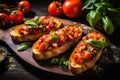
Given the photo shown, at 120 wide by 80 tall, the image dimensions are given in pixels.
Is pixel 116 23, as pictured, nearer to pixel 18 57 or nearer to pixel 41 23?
pixel 41 23

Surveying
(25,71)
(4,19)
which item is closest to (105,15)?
(25,71)

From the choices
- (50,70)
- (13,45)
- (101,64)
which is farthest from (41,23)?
(101,64)

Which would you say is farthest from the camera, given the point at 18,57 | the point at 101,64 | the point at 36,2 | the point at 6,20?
the point at 36,2

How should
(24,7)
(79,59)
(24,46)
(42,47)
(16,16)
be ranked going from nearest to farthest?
(79,59) → (42,47) → (24,46) → (16,16) → (24,7)

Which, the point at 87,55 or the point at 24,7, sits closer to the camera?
the point at 87,55

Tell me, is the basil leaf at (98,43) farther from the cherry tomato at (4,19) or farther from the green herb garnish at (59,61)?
the cherry tomato at (4,19)

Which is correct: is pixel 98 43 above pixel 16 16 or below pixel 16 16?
below

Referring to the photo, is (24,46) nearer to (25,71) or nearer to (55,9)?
(25,71)
